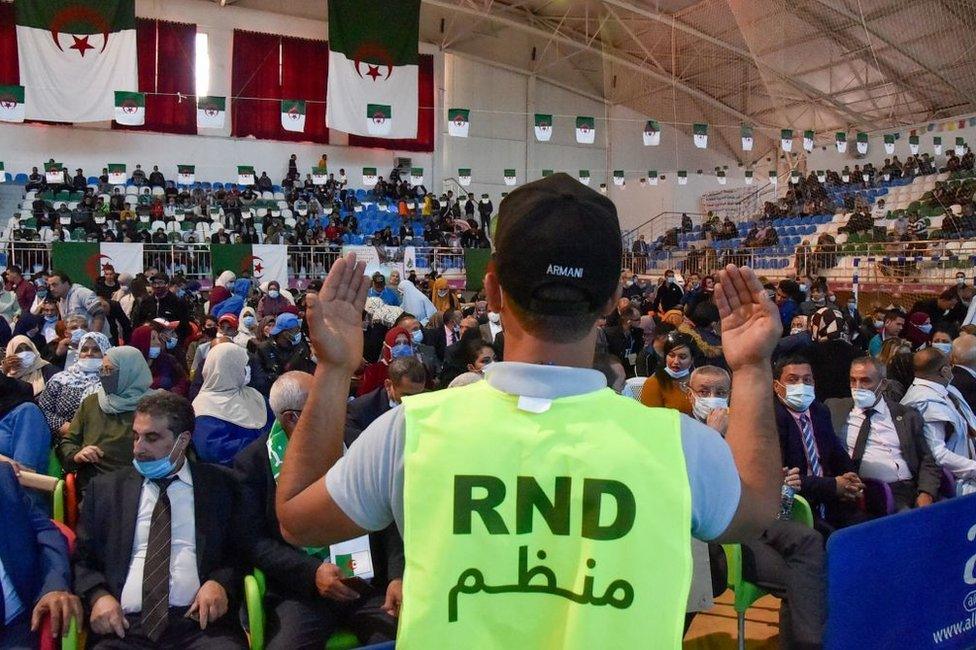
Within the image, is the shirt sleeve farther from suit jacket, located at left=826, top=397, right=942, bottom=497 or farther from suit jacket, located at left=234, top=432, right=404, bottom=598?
suit jacket, located at left=826, top=397, right=942, bottom=497

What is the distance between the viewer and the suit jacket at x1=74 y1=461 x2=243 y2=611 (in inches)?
105

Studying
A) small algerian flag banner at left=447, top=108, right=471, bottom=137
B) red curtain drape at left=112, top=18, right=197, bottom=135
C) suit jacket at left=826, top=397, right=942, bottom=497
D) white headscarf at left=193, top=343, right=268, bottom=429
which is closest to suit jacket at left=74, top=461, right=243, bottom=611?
white headscarf at left=193, top=343, right=268, bottom=429

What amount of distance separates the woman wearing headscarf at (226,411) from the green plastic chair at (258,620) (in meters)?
1.55

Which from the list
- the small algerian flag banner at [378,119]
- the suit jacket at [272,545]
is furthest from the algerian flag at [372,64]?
the suit jacket at [272,545]

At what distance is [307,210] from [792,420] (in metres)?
18.8

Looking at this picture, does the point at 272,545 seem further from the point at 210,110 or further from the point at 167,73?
the point at 167,73

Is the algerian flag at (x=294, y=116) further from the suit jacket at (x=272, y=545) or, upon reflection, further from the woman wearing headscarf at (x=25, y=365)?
the suit jacket at (x=272, y=545)

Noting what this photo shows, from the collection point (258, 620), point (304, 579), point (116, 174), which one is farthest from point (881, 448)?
point (116, 174)

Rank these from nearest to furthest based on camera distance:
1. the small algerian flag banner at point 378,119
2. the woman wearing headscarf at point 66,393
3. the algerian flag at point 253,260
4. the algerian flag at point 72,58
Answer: the woman wearing headscarf at point 66,393 < the algerian flag at point 253,260 < the algerian flag at point 72,58 < the small algerian flag banner at point 378,119

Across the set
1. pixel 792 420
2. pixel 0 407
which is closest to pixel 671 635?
pixel 792 420

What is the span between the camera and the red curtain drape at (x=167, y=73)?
71.1 ft

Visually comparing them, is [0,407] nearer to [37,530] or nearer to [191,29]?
[37,530]

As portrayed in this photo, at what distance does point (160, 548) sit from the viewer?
2691 millimetres

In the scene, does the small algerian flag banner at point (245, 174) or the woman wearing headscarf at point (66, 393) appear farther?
the small algerian flag banner at point (245, 174)
